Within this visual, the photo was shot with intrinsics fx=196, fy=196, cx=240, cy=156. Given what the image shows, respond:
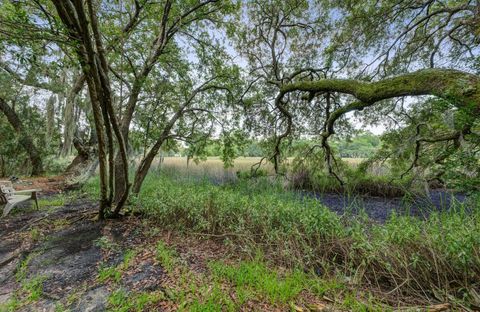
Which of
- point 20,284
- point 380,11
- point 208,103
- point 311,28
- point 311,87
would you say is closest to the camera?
point 20,284

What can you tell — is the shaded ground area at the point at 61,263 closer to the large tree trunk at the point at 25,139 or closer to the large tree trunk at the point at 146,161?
the large tree trunk at the point at 146,161

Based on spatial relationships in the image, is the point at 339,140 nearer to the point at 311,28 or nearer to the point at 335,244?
the point at 311,28

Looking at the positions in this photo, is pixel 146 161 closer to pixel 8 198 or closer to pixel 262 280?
pixel 8 198

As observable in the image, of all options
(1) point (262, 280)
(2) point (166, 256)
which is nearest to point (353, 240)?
(1) point (262, 280)

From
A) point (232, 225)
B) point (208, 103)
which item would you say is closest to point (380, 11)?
point (208, 103)

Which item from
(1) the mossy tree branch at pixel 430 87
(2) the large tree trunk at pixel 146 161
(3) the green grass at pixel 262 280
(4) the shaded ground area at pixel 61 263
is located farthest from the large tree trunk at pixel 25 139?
(1) the mossy tree branch at pixel 430 87

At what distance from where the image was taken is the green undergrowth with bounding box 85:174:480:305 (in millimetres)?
1576

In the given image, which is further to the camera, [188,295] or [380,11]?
[380,11]

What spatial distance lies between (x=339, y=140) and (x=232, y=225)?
425 centimetres

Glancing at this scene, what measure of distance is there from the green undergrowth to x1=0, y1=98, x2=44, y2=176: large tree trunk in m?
6.99

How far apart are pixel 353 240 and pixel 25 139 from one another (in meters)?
10.0

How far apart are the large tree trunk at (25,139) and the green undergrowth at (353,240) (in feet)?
22.9

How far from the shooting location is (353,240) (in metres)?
2.08

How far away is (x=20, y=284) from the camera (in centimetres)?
179
